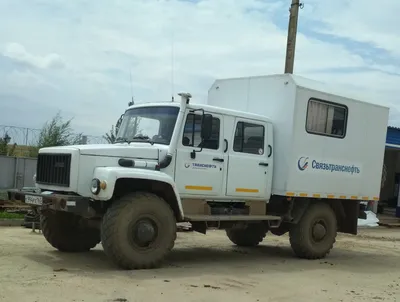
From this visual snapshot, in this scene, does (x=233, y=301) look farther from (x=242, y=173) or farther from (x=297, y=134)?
(x=297, y=134)

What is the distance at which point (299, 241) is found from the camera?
35.0 feet

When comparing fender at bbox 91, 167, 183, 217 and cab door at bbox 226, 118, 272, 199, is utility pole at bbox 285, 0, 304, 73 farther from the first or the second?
fender at bbox 91, 167, 183, 217

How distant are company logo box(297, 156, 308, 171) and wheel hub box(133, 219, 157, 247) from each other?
136 inches

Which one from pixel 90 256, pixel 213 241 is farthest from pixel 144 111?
pixel 213 241

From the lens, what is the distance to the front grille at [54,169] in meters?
8.16

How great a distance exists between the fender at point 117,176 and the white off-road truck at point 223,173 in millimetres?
18

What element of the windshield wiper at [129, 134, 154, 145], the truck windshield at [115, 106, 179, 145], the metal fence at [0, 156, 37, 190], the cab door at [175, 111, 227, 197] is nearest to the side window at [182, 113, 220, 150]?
the cab door at [175, 111, 227, 197]

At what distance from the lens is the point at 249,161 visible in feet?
31.9

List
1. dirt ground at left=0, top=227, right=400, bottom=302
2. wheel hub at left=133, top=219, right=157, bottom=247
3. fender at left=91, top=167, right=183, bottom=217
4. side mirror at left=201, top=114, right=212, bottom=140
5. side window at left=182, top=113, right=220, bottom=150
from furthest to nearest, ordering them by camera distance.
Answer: side window at left=182, top=113, right=220, bottom=150, side mirror at left=201, top=114, right=212, bottom=140, wheel hub at left=133, top=219, right=157, bottom=247, fender at left=91, top=167, right=183, bottom=217, dirt ground at left=0, top=227, right=400, bottom=302

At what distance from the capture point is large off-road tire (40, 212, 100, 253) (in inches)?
361

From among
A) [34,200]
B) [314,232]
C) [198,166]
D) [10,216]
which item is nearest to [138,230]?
[198,166]

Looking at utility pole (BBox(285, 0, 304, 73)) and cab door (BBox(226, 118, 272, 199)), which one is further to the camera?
utility pole (BBox(285, 0, 304, 73))

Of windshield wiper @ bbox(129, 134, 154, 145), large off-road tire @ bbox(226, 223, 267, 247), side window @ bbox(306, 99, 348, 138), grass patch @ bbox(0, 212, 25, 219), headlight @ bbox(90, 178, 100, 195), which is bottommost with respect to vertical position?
grass patch @ bbox(0, 212, 25, 219)

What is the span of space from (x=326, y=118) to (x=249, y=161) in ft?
7.07
